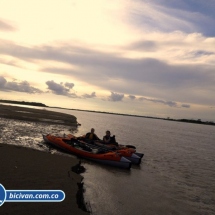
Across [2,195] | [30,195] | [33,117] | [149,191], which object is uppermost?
[2,195]

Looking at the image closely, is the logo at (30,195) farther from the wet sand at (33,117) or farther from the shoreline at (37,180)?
the wet sand at (33,117)

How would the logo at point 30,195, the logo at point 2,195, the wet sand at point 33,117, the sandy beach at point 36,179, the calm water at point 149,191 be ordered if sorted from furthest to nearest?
the wet sand at point 33,117 → the calm water at point 149,191 → the logo at point 30,195 → the sandy beach at point 36,179 → the logo at point 2,195

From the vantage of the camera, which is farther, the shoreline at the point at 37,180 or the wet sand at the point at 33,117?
the wet sand at the point at 33,117

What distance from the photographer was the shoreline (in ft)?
20.5

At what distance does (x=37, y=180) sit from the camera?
8.11 metres

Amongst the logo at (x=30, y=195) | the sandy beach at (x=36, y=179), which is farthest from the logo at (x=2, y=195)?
the sandy beach at (x=36, y=179)

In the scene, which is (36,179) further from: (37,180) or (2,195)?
(2,195)

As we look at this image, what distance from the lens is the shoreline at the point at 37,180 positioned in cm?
625

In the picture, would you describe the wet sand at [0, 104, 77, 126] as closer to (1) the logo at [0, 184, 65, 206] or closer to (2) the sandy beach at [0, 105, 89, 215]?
(2) the sandy beach at [0, 105, 89, 215]

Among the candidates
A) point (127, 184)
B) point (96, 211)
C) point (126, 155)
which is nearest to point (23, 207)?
point (96, 211)

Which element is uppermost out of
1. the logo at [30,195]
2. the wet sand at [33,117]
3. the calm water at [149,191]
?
the logo at [30,195]

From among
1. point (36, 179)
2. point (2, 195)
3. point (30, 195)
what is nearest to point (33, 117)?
point (36, 179)

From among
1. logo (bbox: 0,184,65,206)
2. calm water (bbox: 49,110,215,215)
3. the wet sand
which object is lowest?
calm water (bbox: 49,110,215,215)

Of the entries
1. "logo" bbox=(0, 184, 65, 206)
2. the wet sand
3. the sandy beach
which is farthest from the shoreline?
the wet sand
